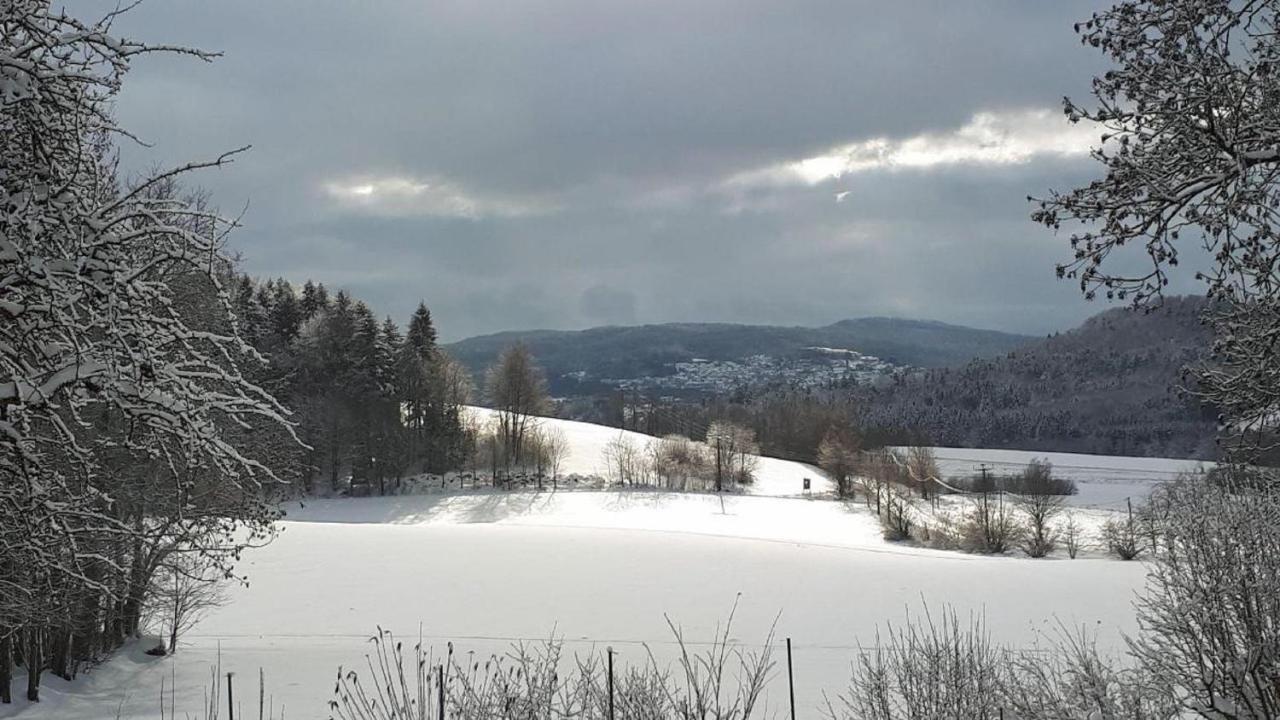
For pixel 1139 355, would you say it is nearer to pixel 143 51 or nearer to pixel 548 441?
pixel 548 441

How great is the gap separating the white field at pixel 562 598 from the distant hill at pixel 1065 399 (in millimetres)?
67818

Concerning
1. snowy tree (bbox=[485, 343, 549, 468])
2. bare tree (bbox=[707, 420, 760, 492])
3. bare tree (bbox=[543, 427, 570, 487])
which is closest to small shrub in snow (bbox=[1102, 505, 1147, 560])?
bare tree (bbox=[707, 420, 760, 492])

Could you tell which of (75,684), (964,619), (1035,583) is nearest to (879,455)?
(1035,583)

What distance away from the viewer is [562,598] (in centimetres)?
2884

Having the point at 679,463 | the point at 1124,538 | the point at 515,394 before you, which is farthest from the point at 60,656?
the point at 679,463

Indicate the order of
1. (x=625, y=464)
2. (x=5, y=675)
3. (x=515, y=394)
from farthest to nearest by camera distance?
(x=625, y=464) → (x=515, y=394) → (x=5, y=675)

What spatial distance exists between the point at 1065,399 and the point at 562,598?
12882cm

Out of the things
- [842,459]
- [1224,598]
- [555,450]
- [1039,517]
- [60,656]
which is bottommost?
[1039,517]

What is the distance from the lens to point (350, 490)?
52000mm

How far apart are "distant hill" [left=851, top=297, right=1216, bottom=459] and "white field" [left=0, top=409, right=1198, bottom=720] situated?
67.8 meters

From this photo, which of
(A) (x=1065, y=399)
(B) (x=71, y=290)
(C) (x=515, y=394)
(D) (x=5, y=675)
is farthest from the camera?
(A) (x=1065, y=399)

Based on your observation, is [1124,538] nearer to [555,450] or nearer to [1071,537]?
[1071,537]

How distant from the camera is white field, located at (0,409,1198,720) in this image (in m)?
17.6

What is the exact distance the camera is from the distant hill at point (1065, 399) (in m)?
116
